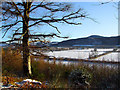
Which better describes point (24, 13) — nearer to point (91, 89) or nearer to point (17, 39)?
point (17, 39)

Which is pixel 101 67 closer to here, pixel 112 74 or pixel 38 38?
pixel 112 74

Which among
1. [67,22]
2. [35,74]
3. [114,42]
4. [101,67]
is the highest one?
[67,22]

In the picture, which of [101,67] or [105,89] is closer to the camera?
[105,89]

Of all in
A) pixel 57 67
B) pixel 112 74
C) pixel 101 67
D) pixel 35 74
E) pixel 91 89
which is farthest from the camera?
pixel 57 67

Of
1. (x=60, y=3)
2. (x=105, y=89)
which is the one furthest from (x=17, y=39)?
(x=105, y=89)

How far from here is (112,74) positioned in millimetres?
5957

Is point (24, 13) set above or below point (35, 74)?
above

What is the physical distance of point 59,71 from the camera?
23.9 ft

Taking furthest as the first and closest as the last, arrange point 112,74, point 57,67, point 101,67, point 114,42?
point 114,42
point 57,67
point 101,67
point 112,74

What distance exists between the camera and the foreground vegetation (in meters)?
5.39

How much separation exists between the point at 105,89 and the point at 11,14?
5.33 m

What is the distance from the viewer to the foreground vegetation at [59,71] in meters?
5.39

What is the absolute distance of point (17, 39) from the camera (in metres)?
6.04

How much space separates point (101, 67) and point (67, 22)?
2997 millimetres
